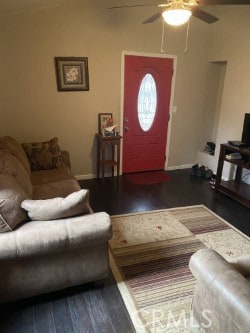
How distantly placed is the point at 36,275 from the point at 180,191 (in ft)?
8.84

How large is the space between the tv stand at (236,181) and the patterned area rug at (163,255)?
0.57m

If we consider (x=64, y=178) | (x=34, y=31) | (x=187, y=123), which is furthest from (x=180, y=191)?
(x=34, y=31)

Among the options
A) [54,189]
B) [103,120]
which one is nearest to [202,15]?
[103,120]

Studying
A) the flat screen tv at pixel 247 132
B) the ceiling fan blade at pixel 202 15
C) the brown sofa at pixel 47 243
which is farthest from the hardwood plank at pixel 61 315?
the flat screen tv at pixel 247 132

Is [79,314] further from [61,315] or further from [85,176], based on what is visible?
[85,176]

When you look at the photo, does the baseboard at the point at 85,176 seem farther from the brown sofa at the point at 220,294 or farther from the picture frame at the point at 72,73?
the brown sofa at the point at 220,294

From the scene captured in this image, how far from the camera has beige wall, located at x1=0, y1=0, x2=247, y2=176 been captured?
3496 mm

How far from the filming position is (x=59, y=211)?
184 cm

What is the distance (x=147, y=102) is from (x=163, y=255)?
2.80 meters

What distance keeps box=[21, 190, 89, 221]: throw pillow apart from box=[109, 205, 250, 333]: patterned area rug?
792 millimetres

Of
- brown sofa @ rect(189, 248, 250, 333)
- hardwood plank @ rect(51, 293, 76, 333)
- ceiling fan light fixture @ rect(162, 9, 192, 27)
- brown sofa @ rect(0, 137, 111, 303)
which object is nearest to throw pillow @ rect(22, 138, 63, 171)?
brown sofa @ rect(0, 137, 111, 303)

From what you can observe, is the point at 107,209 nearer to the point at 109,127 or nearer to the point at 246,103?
the point at 109,127

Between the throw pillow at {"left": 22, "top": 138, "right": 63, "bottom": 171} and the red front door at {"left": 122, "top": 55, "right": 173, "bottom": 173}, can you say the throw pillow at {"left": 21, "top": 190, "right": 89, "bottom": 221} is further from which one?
the red front door at {"left": 122, "top": 55, "right": 173, "bottom": 173}

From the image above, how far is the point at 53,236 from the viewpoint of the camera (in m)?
1.71
